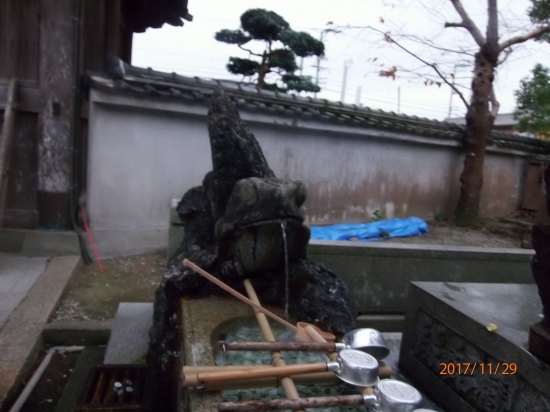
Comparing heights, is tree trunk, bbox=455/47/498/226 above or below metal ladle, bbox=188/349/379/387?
above

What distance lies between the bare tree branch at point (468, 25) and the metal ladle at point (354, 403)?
9773mm

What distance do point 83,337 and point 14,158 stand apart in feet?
11.1

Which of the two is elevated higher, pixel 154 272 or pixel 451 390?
pixel 451 390

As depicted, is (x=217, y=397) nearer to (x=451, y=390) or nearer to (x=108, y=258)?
(x=451, y=390)

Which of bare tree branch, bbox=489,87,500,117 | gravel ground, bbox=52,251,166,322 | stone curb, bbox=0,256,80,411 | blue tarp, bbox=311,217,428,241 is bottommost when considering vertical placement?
gravel ground, bbox=52,251,166,322

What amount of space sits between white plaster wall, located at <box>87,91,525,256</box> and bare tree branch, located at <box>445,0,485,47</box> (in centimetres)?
234

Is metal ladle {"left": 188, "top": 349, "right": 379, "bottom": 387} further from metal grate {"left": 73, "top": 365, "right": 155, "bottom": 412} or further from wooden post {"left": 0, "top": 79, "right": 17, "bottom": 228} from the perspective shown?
wooden post {"left": 0, "top": 79, "right": 17, "bottom": 228}

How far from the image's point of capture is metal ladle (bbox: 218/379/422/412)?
1.53 meters

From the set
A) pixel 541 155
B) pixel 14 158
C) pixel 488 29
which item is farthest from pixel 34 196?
pixel 541 155

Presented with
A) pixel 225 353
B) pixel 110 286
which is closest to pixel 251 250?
pixel 225 353

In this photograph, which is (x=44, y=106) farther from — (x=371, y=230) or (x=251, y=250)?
(x=371, y=230)

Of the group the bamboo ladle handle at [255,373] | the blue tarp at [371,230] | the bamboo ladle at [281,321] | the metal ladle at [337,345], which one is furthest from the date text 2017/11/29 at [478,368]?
the blue tarp at [371,230]

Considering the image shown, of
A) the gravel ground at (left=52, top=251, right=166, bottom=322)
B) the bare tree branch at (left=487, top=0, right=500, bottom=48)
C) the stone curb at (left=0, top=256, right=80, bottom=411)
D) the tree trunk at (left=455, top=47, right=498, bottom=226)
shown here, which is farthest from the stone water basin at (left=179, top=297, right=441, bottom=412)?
the bare tree branch at (left=487, top=0, right=500, bottom=48)

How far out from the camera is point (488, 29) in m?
9.27
